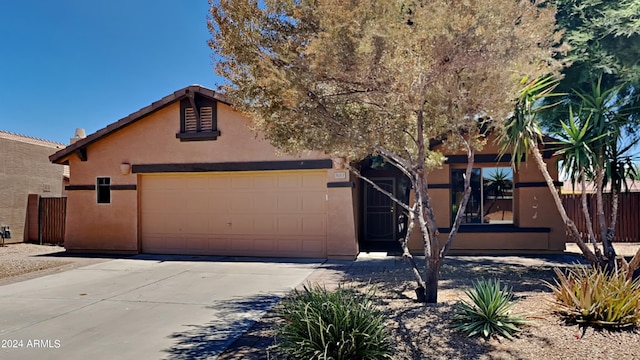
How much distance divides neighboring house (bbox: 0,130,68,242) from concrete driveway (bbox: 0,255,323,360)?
23.9ft

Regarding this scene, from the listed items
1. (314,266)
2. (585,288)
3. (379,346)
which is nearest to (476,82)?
(585,288)

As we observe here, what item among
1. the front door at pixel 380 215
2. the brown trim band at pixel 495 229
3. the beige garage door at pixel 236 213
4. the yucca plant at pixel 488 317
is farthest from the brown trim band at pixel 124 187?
the yucca plant at pixel 488 317

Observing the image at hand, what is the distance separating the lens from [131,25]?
14.1 meters

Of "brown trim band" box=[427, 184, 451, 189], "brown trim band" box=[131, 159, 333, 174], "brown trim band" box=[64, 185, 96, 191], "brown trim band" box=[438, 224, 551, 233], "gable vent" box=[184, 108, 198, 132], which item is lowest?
"brown trim band" box=[438, 224, 551, 233]

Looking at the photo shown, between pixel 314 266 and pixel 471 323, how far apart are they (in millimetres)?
5794

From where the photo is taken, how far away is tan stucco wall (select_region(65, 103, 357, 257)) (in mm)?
12125

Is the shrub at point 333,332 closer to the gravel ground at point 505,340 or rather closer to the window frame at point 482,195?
the gravel ground at point 505,340

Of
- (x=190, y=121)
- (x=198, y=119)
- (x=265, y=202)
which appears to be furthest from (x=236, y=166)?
(x=190, y=121)

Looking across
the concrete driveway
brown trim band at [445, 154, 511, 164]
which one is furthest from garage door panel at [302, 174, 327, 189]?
brown trim band at [445, 154, 511, 164]

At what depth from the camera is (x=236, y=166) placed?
1209cm

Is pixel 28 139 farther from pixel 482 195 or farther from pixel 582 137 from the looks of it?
pixel 582 137

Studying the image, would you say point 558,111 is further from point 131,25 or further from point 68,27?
point 68,27

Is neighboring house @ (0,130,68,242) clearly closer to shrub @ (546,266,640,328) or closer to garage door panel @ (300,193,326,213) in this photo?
garage door panel @ (300,193,326,213)

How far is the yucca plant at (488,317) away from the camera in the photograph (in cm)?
472
